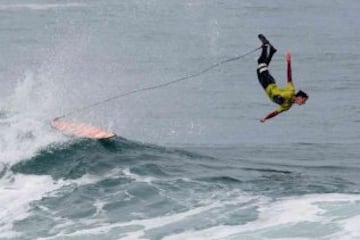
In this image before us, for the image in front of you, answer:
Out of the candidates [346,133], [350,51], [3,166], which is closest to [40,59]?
[350,51]

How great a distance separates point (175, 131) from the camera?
39.0m

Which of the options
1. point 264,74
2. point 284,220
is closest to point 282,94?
point 264,74

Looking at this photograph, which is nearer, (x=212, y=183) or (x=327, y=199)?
(x=327, y=199)

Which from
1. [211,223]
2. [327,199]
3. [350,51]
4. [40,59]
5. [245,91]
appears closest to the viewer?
[211,223]

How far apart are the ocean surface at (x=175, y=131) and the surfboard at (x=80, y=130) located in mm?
245

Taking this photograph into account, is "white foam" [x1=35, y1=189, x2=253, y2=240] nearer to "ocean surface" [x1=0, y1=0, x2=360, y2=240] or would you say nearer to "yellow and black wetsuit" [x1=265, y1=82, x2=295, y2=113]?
"ocean surface" [x1=0, y1=0, x2=360, y2=240]

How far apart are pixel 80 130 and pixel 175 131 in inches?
293

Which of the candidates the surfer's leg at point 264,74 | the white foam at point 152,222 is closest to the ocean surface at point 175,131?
the white foam at point 152,222

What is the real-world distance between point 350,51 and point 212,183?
33900 millimetres

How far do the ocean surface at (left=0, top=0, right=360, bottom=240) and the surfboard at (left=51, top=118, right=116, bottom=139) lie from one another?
0.24 meters

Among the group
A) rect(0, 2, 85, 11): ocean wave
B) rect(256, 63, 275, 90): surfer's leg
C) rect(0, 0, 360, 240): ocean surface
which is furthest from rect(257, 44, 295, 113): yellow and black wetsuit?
rect(0, 2, 85, 11): ocean wave

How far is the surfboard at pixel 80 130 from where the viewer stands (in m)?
31.8

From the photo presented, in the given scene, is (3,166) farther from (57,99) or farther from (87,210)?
(57,99)

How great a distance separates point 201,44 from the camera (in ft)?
210
